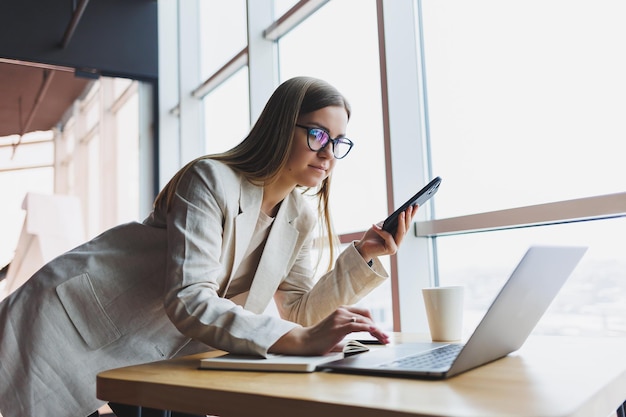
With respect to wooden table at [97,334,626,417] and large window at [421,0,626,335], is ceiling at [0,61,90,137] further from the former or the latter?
wooden table at [97,334,626,417]

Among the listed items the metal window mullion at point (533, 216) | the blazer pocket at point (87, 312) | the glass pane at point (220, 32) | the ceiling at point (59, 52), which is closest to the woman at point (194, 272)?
the blazer pocket at point (87, 312)

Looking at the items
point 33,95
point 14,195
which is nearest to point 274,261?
point 14,195

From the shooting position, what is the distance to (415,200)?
127 cm

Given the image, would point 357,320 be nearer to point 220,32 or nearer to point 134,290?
point 134,290

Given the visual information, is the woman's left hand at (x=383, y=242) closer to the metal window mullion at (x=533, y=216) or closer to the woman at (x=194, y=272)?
the woman at (x=194, y=272)

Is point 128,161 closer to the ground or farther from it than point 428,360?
farther from it

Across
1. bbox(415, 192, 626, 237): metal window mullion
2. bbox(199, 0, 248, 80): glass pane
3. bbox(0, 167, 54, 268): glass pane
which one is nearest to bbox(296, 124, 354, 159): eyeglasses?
A: bbox(415, 192, 626, 237): metal window mullion

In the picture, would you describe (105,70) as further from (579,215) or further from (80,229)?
(579,215)

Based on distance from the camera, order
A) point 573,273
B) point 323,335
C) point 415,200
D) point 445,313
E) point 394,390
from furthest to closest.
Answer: point 573,273 → point 415,200 → point 445,313 → point 323,335 → point 394,390

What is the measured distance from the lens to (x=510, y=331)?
0.86 metres

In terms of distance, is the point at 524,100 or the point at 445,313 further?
the point at 524,100

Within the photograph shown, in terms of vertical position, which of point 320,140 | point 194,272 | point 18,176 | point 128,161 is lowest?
point 194,272

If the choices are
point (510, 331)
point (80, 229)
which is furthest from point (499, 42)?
point (80, 229)

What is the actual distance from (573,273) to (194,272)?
1136mm
